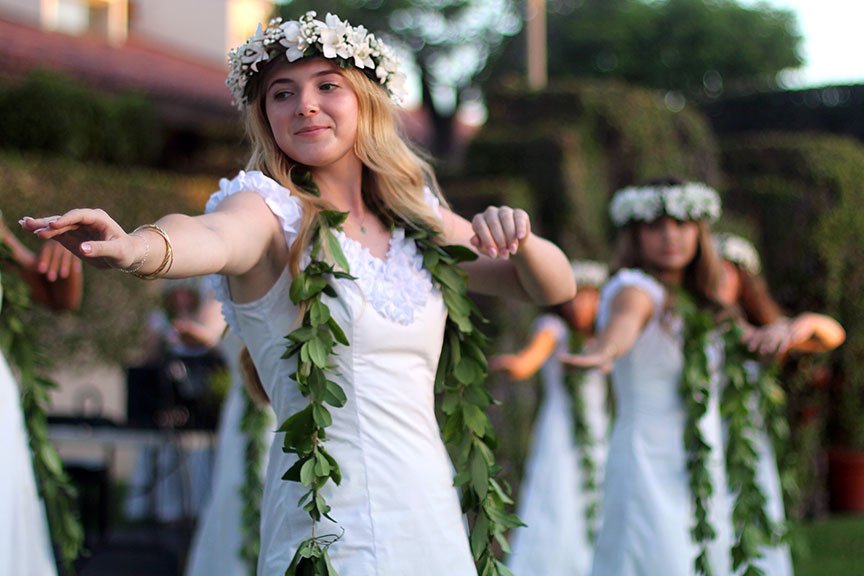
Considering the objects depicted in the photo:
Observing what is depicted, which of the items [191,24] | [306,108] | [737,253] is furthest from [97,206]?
[191,24]

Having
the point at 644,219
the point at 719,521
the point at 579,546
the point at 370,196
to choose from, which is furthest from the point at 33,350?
the point at 579,546

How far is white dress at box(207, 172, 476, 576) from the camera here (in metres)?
2.34

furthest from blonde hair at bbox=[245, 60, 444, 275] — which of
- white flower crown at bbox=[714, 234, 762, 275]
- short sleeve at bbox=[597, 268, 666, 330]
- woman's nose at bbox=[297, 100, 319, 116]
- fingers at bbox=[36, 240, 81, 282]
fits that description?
white flower crown at bbox=[714, 234, 762, 275]

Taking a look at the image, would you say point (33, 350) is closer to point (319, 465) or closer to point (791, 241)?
point (319, 465)

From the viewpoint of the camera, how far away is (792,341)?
448 cm

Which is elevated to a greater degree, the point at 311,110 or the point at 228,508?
the point at 311,110

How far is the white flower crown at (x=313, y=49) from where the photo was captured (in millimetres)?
2475

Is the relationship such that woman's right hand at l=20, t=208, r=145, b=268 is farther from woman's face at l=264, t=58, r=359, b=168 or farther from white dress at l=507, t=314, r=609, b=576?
white dress at l=507, t=314, r=609, b=576

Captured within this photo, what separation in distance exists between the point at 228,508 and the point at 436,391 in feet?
9.87

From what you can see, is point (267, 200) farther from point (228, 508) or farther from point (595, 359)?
point (228, 508)

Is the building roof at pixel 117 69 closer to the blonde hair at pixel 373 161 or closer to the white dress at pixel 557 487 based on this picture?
the white dress at pixel 557 487

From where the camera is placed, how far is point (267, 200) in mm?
2387

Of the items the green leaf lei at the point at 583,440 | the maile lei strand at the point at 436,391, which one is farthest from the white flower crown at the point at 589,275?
the maile lei strand at the point at 436,391

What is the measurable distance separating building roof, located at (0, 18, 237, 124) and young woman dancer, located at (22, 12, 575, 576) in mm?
10306
